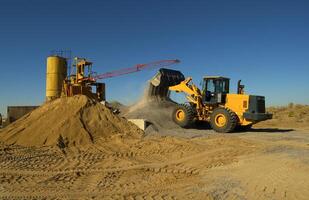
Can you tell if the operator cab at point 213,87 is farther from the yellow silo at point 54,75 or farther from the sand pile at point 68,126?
the yellow silo at point 54,75

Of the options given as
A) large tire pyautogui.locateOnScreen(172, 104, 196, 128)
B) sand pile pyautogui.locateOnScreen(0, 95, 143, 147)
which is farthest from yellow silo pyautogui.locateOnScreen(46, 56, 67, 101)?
large tire pyautogui.locateOnScreen(172, 104, 196, 128)

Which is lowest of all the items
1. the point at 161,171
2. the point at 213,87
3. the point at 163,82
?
the point at 161,171

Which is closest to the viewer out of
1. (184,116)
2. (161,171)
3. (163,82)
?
(161,171)

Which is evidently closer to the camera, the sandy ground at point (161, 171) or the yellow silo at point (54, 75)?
the sandy ground at point (161, 171)

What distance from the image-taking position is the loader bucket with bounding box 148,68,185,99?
20.9 m

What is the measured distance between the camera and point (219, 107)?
57.4 feet

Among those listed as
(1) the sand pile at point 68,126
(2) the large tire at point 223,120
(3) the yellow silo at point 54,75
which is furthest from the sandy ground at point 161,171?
(3) the yellow silo at point 54,75

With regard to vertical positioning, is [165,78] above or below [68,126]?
above

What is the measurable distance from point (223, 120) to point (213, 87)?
201 centimetres

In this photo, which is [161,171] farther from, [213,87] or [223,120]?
[213,87]

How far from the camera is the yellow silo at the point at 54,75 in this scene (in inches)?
1200

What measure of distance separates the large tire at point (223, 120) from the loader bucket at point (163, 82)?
A: 4750mm

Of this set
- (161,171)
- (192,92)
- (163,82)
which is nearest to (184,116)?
(192,92)

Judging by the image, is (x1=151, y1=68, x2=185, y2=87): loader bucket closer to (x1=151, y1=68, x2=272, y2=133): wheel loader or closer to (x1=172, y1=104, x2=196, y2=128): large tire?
(x1=151, y1=68, x2=272, y2=133): wheel loader
